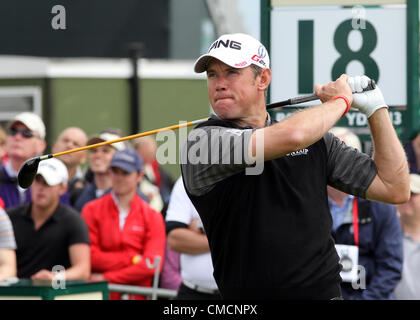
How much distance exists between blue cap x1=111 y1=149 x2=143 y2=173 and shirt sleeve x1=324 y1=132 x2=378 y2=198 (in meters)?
3.47

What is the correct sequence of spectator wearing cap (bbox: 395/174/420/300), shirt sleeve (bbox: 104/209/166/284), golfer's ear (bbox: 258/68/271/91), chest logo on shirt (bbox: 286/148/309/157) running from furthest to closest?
shirt sleeve (bbox: 104/209/166/284) < spectator wearing cap (bbox: 395/174/420/300) < golfer's ear (bbox: 258/68/271/91) < chest logo on shirt (bbox: 286/148/309/157)

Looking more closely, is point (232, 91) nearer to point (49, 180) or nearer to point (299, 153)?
point (299, 153)

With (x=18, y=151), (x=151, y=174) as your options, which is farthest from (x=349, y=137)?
(x=151, y=174)

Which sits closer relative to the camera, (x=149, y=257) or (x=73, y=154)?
(x=149, y=257)

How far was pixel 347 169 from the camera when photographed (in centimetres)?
397

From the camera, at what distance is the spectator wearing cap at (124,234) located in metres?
6.84

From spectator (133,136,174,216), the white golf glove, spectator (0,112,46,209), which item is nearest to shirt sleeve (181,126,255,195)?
the white golf glove

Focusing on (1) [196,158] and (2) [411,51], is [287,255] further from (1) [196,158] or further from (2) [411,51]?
(2) [411,51]

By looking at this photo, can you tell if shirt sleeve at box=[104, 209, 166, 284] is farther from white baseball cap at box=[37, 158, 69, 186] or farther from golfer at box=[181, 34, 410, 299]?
golfer at box=[181, 34, 410, 299]

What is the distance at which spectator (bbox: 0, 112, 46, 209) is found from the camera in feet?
24.6

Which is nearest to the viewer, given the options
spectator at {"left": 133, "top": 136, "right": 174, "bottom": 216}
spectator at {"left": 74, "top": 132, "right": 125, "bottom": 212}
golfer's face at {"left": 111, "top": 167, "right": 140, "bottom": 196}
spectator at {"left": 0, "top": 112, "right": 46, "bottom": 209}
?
golfer's face at {"left": 111, "top": 167, "right": 140, "bottom": 196}

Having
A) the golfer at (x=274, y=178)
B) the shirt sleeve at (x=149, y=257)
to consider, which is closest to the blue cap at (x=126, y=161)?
the shirt sleeve at (x=149, y=257)

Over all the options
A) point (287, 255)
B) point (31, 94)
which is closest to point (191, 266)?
point (287, 255)

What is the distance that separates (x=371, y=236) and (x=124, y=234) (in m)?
2.02
